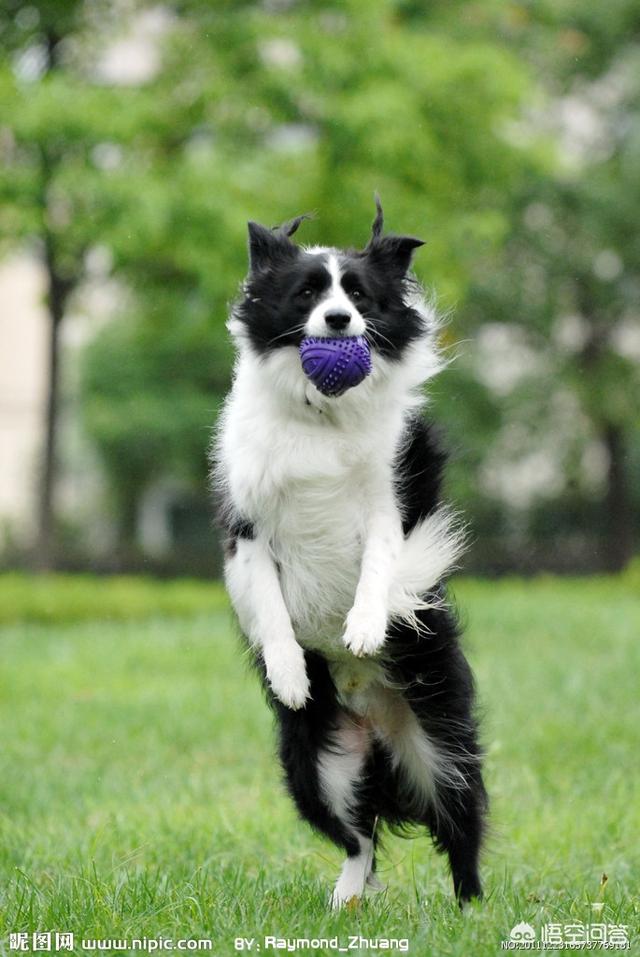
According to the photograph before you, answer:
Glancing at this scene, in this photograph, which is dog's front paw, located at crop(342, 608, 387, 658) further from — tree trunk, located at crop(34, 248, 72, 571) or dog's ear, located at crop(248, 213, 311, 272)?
tree trunk, located at crop(34, 248, 72, 571)

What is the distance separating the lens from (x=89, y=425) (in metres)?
23.7

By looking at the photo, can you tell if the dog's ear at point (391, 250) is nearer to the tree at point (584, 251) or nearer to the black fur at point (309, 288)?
the black fur at point (309, 288)

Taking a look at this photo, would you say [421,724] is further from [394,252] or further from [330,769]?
[394,252]

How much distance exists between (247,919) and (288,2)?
13746 mm

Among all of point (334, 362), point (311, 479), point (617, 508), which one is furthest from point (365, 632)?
point (617, 508)

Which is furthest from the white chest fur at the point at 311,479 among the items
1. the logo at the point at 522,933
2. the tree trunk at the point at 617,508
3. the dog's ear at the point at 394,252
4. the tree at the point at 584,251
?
the tree trunk at the point at 617,508

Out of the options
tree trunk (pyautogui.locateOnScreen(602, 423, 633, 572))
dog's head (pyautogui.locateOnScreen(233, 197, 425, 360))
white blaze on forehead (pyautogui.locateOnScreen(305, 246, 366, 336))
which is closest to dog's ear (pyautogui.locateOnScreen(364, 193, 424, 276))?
dog's head (pyautogui.locateOnScreen(233, 197, 425, 360))

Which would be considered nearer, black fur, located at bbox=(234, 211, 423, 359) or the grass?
the grass

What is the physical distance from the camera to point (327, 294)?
396 centimetres

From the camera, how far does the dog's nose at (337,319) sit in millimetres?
3855

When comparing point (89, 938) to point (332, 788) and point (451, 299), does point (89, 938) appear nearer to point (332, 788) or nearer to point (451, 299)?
point (332, 788)

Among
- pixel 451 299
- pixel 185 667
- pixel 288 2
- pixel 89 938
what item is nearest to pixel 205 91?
pixel 288 2

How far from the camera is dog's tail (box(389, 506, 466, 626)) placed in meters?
4.07

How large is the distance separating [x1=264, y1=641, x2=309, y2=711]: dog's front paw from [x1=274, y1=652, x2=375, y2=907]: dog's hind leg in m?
0.23
